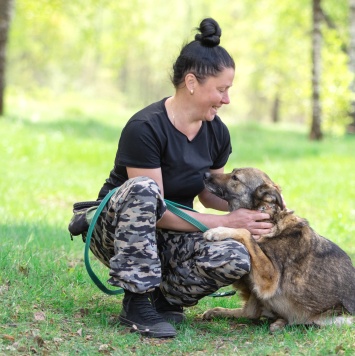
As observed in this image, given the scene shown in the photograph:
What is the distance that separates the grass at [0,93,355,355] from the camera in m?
4.15

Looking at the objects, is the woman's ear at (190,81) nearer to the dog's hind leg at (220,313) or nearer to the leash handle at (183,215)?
the leash handle at (183,215)

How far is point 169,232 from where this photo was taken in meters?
4.80

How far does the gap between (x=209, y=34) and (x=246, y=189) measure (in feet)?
3.59

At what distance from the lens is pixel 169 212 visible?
457cm

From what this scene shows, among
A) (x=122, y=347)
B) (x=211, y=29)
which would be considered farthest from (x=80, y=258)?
(x=211, y=29)

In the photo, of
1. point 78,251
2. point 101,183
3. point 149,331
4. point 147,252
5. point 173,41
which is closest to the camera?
point 147,252

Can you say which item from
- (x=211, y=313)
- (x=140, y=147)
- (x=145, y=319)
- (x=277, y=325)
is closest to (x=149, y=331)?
(x=145, y=319)

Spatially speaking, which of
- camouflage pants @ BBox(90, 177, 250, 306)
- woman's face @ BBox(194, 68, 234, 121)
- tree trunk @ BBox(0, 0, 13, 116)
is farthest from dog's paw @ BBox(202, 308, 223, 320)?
tree trunk @ BBox(0, 0, 13, 116)

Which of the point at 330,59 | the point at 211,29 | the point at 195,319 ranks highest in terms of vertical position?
the point at 330,59

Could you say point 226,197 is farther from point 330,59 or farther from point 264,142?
point 330,59

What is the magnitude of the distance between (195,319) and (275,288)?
2.45 feet

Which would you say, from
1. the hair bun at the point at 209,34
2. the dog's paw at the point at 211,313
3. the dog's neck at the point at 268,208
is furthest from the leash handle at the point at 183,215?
the hair bun at the point at 209,34

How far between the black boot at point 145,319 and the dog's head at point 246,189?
950mm

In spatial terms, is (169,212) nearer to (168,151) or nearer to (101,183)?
(168,151)
